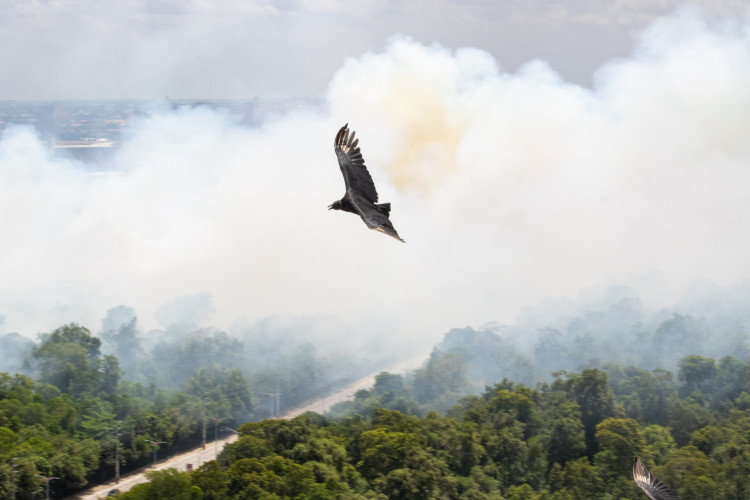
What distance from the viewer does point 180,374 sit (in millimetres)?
69938

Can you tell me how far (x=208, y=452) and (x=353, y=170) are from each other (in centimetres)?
4050

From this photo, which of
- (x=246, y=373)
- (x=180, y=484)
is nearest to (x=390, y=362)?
(x=246, y=373)

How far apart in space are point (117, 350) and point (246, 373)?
13896 millimetres

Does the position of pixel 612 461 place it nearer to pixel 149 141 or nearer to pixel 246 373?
pixel 246 373

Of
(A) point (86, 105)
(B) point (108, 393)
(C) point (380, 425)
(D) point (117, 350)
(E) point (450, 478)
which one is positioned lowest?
(E) point (450, 478)

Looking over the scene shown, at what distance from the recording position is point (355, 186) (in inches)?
742

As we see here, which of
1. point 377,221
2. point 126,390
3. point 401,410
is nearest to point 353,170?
point 377,221

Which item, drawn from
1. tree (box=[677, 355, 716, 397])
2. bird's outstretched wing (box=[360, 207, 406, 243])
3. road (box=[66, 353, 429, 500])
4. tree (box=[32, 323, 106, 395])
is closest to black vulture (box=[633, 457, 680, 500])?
bird's outstretched wing (box=[360, 207, 406, 243])

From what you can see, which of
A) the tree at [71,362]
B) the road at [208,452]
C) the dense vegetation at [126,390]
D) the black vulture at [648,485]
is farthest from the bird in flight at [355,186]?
the tree at [71,362]

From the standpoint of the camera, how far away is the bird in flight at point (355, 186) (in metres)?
18.5

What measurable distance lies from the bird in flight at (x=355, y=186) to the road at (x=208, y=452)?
109 ft

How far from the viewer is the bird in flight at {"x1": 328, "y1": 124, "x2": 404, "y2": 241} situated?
1845 cm

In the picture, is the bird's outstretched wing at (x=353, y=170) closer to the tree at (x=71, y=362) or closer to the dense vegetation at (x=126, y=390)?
the dense vegetation at (x=126, y=390)

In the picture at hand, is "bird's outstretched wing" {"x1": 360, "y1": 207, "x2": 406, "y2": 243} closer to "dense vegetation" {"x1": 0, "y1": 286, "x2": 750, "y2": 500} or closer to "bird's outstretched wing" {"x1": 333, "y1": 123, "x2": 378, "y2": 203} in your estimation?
"bird's outstretched wing" {"x1": 333, "y1": 123, "x2": 378, "y2": 203}
